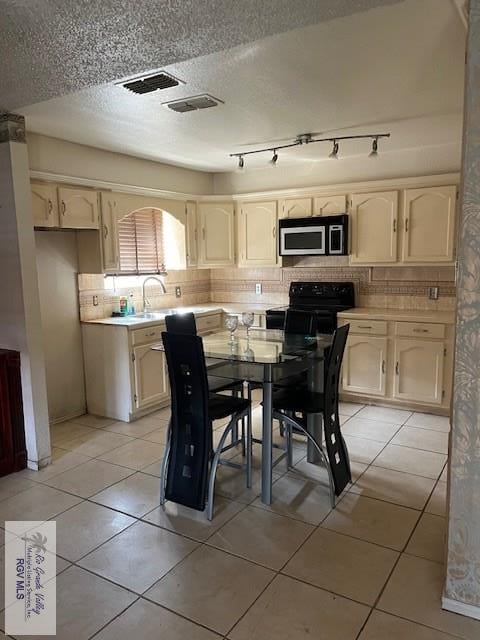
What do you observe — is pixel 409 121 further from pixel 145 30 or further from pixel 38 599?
pixel 38 599

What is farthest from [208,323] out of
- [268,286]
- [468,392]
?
[468,392]

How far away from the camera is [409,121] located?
3420 mm

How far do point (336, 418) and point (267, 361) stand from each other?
0.66 metres

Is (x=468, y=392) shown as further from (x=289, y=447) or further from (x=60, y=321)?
(x=60, y=321)

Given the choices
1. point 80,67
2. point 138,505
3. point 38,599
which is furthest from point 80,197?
point 38,599

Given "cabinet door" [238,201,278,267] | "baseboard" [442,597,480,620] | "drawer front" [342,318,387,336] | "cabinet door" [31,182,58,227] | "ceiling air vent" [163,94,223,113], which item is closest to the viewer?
"baseboard" [442,597,480,620]

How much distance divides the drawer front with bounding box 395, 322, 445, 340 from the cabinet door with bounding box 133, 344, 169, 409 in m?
2.23

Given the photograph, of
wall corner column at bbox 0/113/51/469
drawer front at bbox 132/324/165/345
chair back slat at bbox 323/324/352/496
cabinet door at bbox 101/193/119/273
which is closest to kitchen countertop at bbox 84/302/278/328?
drawer front at bbox 132/324/165/345

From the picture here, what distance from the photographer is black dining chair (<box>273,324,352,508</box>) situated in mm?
2752

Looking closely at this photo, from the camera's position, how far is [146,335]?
14.0 feet

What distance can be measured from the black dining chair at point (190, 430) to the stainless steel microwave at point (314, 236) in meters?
2.48

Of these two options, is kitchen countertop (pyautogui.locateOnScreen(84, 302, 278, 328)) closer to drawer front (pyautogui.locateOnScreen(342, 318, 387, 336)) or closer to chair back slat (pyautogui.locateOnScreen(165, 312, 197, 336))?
chair back slat (pyautogui.locateOnScreen(165, 312, 197, 336))

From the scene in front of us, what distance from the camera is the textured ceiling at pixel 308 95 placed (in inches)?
82.1

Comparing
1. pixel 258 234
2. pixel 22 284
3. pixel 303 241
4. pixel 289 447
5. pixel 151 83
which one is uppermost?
pixel 151 83
